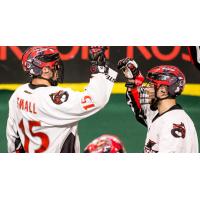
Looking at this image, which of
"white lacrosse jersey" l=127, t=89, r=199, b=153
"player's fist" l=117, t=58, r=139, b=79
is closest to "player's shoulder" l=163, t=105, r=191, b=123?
"white lacrosse jersey" l=127, t=89, r=199, b=153

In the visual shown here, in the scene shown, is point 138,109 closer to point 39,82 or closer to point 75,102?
point 75,102

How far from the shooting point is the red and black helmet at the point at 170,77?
245 cm

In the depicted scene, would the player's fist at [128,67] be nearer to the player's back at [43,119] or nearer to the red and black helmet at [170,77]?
the red and black helmet at [170,77]

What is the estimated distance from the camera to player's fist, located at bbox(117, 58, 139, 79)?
245cm

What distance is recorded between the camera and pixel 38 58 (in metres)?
2.43

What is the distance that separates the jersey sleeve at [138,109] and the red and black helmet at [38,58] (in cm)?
56

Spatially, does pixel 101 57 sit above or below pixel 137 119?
above

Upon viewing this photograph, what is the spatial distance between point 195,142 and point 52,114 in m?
0.97

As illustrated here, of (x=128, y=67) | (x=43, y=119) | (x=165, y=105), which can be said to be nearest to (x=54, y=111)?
(x=43, y=119)

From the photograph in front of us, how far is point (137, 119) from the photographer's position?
2.46m

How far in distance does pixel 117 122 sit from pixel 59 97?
42 cm
